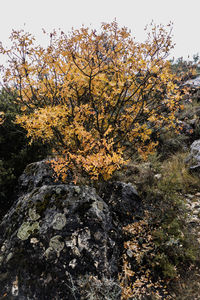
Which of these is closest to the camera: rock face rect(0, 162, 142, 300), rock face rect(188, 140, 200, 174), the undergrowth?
rock face rect(0, 162, 142, 300)

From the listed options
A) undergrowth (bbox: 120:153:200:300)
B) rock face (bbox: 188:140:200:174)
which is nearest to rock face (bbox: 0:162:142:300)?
undergrowth (bbox: 120:153:200:300)

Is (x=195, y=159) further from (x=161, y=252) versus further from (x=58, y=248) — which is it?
(x=58, y=248)

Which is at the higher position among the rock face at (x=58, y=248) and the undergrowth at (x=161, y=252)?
the rock face at (x=58, y=248)

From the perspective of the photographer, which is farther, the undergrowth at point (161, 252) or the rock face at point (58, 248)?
the undergrowth at point (161, 252)

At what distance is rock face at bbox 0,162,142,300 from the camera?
268 cm

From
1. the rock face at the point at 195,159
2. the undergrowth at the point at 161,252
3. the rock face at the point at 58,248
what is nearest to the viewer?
the rock face at the point at 58,248

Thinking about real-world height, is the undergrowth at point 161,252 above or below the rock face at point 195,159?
below

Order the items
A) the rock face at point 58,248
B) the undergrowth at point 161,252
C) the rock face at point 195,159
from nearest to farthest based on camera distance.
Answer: the rock face at point 58,248
the undergrowth at point 161,252
the rock face at point 195,159

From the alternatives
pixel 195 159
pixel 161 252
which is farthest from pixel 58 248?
pixel 195 159

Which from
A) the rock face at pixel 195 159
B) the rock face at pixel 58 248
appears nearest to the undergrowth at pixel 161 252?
the rock face at pixel 58 248

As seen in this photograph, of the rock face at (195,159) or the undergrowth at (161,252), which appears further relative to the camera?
the rock face at (195,159)

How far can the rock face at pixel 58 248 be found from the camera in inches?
105

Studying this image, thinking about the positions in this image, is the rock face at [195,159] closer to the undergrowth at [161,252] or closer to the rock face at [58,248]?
the undergrowth at [161,252]

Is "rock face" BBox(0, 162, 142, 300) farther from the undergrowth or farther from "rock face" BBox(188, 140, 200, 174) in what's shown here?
"rock face" BBox(188, 140, 200, 174)
